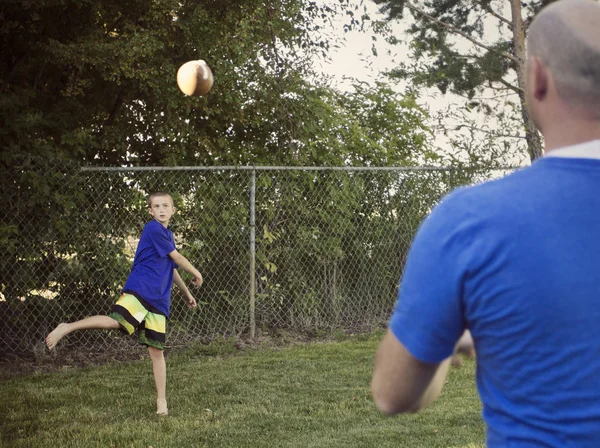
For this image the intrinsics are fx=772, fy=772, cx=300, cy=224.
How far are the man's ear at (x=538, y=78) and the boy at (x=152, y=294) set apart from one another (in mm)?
4833

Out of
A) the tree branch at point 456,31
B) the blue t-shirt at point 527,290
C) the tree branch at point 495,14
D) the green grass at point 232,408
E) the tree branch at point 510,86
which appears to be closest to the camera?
the blue t-shirt at point 527,290

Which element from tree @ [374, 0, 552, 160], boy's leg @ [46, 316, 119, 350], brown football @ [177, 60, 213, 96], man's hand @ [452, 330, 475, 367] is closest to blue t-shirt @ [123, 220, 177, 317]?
boy's leg @ [46, 316, 119, 350]

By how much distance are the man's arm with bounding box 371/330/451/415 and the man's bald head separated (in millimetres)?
473

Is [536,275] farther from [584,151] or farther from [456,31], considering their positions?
[456,31]

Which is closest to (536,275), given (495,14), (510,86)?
(510,86)

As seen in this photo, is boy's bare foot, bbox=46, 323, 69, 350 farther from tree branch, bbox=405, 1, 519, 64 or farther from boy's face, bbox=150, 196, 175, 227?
tree branch, bbox=405, 1, 519, 64

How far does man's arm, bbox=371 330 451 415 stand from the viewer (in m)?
1.24

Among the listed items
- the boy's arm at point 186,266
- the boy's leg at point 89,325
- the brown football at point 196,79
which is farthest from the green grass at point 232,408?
the brown football at point 196,79

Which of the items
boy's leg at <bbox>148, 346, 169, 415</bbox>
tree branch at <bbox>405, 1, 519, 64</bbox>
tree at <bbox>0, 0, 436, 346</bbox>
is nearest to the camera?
boy's leg at <bbox>148, 346, 169, 415</bbox>

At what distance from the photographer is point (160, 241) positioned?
5980 mm

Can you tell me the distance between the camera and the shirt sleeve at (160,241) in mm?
5980

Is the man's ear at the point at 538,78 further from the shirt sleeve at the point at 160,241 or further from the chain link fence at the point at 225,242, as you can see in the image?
the chain link fence at the point at 225,242

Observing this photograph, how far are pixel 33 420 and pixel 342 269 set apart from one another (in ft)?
15.9

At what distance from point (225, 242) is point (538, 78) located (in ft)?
25.0
